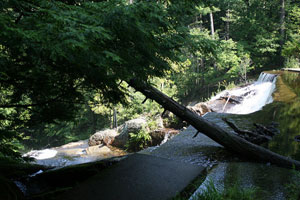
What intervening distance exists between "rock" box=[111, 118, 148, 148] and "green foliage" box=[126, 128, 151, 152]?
0.31 metres

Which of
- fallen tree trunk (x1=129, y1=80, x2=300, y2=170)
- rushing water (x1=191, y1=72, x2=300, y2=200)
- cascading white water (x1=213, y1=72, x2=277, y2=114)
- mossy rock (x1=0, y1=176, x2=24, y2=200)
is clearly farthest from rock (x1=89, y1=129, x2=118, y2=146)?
mossy rock (x1=0, y1=176, x2=24, y2=200)

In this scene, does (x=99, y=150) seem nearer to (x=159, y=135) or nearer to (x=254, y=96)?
(x=159, y=135)

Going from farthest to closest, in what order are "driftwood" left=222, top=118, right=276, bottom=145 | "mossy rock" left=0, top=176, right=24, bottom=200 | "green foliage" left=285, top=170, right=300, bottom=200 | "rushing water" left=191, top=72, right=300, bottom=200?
"driftwood" left=222, top=118, right=276, bottom=145 → "rushing water" left=191, top=72, right=300, bottom=200 → "green foliage" left=285, top=170, right=300, bottom=200 → "mossy rock" left=0, top=176, right=24, bottom=200

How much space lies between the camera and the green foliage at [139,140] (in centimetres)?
1277

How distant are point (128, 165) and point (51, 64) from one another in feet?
6.71

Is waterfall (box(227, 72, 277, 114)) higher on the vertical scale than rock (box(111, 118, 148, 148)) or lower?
higher

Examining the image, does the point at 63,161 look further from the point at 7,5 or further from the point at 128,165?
the point at 7,5

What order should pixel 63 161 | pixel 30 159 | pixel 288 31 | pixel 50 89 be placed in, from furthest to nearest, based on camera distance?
pixel 288 31 → pixel 63 161 → pixel 30 159 → pixel 50 89

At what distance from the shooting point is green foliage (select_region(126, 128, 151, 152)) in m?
12.8

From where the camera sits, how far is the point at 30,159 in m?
3.39

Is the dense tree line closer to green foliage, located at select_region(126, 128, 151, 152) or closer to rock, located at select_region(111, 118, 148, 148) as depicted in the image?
green foliage, located at select_region(126, 128, 151, 152)

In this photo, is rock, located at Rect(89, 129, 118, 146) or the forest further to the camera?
rock, located at Rect(89, 129, 118, 146)

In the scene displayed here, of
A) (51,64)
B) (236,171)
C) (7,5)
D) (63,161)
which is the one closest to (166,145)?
(236,171)

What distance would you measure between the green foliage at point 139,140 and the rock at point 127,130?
0.31m
